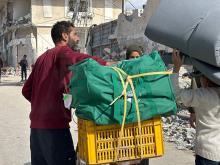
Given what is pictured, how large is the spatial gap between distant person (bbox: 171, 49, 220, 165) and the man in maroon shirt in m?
0.99

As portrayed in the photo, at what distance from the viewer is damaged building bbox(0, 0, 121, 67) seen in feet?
145

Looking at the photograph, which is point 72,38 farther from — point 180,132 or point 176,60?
point 180,132

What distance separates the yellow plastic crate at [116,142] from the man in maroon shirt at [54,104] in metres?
0.62

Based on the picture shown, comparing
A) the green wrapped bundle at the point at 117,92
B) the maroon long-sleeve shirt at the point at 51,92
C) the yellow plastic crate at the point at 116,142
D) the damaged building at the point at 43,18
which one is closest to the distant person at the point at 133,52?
the maroon long-sleeve shirt at the point at 51,92

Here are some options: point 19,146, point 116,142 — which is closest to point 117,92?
point 116,142

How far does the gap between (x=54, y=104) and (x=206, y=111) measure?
1.28 meters

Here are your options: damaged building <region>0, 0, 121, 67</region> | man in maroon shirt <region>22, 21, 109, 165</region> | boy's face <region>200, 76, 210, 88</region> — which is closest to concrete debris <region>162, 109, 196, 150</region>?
man in maroon shirt <region>22, 21, 109, 165</region>

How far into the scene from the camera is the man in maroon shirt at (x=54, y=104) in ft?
13.1

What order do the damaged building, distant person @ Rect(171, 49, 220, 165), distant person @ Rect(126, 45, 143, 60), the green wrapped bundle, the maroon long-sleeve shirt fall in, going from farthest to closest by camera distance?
the damaged building → distant person @ Rect(126, 45, 143, 60) → the maroon long-sleeve shirt → distant person @ Rect(171, 49, 220, 165) → the green wrapped bundle

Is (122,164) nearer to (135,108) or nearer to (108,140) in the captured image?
(108,140)

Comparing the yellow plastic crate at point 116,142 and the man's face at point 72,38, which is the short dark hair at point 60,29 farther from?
the yellow plastic crate at point 116,142

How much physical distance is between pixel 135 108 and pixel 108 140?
291 mm

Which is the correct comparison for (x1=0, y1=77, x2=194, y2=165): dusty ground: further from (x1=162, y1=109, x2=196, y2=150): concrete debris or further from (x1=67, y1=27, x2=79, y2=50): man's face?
(x1=67, y1=27, x2=79, y2=50): man's face

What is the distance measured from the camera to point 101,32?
2456cm
